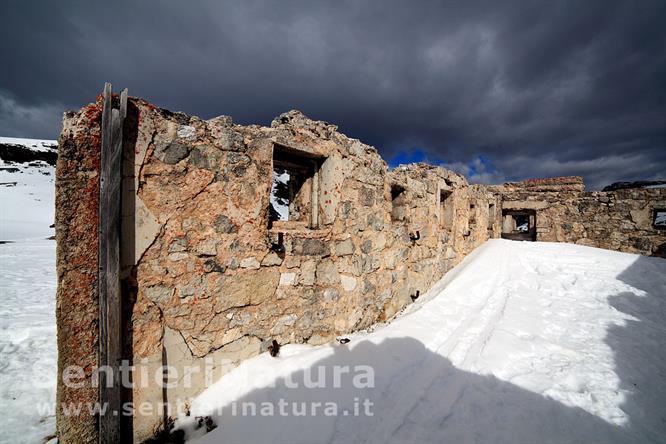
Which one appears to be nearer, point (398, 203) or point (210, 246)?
point (210, 246)

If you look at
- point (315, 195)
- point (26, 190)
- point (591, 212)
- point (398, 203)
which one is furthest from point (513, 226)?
point (26, 190)

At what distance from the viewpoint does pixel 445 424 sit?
6.85ft

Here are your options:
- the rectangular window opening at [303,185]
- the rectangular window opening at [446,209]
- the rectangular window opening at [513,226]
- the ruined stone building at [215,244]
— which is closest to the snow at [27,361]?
the ruined stone building at [215,244]

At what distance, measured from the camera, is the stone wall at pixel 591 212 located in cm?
886

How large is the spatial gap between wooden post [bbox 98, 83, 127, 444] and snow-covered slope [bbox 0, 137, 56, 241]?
1984cm

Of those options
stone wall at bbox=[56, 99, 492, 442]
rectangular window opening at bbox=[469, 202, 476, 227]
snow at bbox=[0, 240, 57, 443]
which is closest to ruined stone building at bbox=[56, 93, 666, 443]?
stone wall at bbox=[56, 99, 492, 442]

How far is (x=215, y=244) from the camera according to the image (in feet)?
7.85

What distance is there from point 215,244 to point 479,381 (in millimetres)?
2723

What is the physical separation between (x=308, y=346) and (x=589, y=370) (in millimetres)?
2751

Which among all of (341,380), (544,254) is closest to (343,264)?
(341,380)

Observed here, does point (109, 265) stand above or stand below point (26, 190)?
below

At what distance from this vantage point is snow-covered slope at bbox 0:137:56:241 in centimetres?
1827

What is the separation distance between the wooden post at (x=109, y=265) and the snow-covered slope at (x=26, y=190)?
1984 cm

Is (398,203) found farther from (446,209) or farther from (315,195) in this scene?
(446,209)
